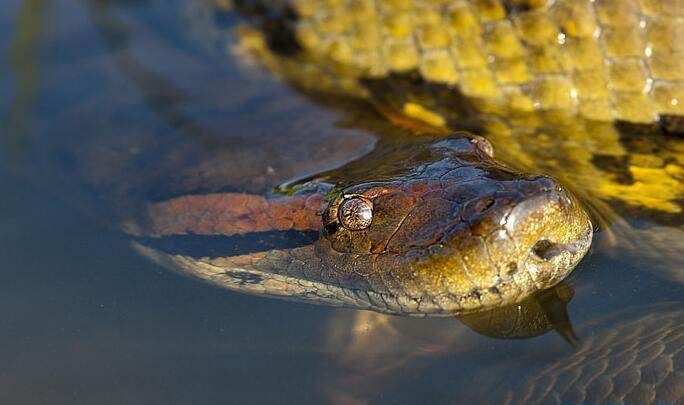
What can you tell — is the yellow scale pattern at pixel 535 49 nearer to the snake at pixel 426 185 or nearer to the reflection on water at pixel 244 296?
the snake at pixel 426 185

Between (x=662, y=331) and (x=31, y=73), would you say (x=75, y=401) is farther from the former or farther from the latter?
(x=31, y=73)

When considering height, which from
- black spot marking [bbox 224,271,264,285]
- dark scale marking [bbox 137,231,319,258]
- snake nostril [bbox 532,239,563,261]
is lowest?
black spot marking [bbox 224,271,264,285]

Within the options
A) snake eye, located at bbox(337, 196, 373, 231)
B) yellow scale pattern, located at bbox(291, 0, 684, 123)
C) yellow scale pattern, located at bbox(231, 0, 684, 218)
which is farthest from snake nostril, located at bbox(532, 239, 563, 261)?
yellow scale pattern, located at bbox(291, 0, 684, 123)

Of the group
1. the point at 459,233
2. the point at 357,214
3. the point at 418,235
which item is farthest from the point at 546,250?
the point at 357,214

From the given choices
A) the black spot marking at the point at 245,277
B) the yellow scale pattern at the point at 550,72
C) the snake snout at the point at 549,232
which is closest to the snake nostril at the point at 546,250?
the snake snout at the point at 549,232

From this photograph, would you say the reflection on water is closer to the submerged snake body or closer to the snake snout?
the submerged snake body

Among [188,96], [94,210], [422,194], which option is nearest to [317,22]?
[188,96]
